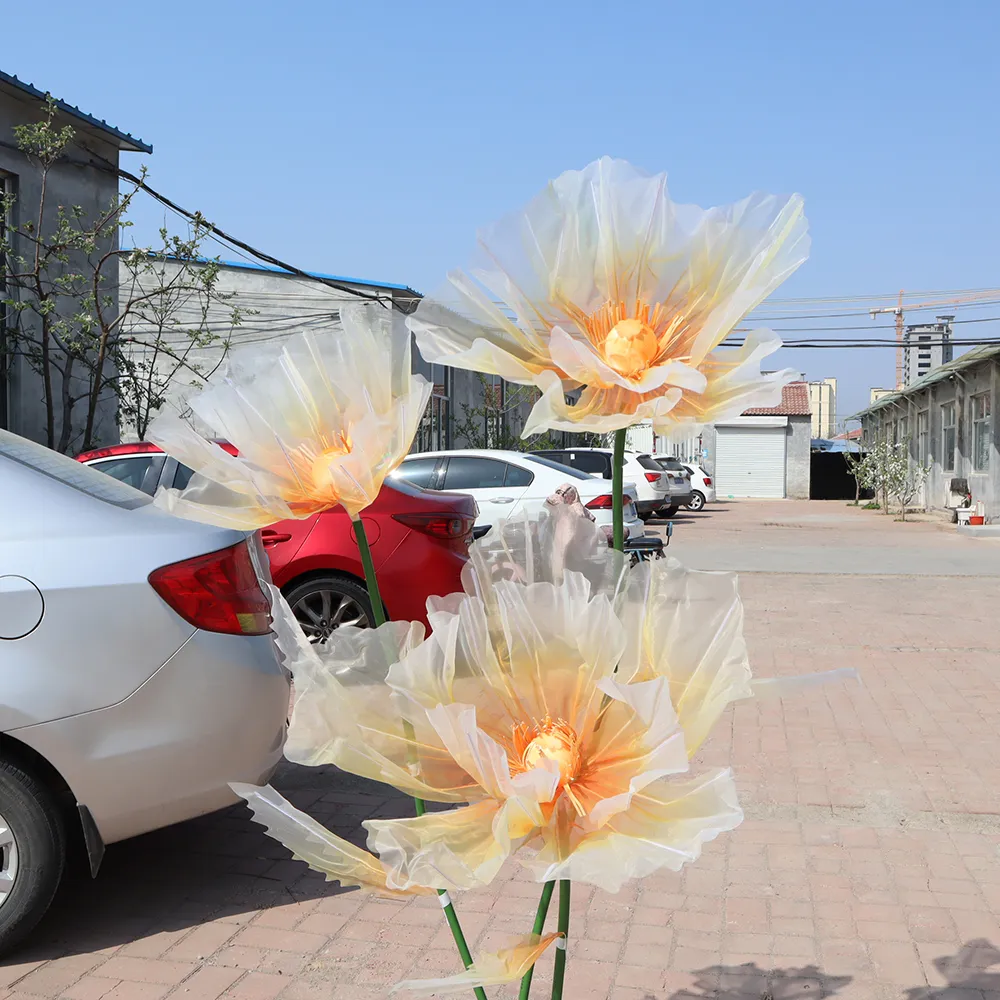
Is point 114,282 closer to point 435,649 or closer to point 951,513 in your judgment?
point 435,649

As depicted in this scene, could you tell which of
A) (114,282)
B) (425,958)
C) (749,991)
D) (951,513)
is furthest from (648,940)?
(951,513)

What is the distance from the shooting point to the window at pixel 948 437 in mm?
31328

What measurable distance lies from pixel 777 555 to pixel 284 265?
9041 mm

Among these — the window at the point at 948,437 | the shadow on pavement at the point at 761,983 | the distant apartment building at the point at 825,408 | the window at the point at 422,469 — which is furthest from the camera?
the distant apartment building at the point at 825,408

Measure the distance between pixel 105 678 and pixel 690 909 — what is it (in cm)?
218

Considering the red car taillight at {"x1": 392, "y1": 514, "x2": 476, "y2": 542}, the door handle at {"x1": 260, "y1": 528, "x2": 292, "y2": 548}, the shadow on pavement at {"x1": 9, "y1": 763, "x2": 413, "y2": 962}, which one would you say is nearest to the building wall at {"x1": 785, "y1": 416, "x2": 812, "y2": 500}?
the red car taillight at {"x1": 392, "y1": 514, "x2": 476, "y2": 542}

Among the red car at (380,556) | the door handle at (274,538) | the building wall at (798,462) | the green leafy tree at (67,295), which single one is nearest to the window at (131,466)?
the red car at (380,556)

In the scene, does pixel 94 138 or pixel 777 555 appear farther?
pixel 777 555

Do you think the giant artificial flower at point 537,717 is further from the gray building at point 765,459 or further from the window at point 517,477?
the gray building at point 765,459

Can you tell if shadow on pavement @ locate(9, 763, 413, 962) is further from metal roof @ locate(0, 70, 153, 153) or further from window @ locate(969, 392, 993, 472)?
window @ locate(969, 392, 993, 472)

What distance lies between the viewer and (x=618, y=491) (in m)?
1.64

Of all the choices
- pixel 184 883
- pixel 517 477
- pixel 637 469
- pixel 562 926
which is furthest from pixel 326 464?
pixel 637 469

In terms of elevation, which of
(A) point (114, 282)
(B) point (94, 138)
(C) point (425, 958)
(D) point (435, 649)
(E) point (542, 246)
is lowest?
(C) point (425, 958)

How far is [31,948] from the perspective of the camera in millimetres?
3834
